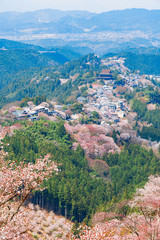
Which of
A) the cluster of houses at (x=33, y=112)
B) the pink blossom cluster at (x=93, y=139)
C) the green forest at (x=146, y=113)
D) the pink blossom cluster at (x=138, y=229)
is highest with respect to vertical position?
the pink blossom cluster at (x=138, y=229)

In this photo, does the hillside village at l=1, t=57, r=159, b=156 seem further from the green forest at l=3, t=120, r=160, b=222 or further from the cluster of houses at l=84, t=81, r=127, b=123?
the green forest at l=3, t=120, r=160, b=222

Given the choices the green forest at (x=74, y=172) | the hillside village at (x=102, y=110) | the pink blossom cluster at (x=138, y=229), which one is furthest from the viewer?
the hillside village at (x=102, y=110)

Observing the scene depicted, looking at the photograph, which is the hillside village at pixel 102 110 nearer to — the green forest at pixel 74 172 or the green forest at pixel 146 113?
the green forest at pixel 146 113

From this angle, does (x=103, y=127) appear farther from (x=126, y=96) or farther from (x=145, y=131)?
(x=126, y=96)

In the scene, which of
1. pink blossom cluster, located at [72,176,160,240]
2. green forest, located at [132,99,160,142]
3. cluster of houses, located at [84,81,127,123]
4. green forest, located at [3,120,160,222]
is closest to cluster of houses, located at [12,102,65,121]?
green forest, located at [3,120,160,222]

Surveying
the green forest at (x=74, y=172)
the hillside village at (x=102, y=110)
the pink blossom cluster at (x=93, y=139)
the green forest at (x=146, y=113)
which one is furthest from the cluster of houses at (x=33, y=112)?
the green forest at (x=146, y=113)

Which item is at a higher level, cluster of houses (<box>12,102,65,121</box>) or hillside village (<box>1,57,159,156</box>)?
cluster of houses (<box>12,102,65,121</box>)

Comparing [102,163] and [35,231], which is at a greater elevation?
[35,231]

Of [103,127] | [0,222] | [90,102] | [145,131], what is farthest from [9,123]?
[0,222]

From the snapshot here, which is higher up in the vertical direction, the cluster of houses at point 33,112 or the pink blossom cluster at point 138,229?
the pink blossom cluster at point 138,229

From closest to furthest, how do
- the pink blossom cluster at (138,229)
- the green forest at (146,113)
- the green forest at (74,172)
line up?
the pink blossom cluster at (138,229), the green forest at (74,172), the green forest at (146,113)

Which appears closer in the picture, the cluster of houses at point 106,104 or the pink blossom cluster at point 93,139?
the pink blossom cluster at point 93,139
